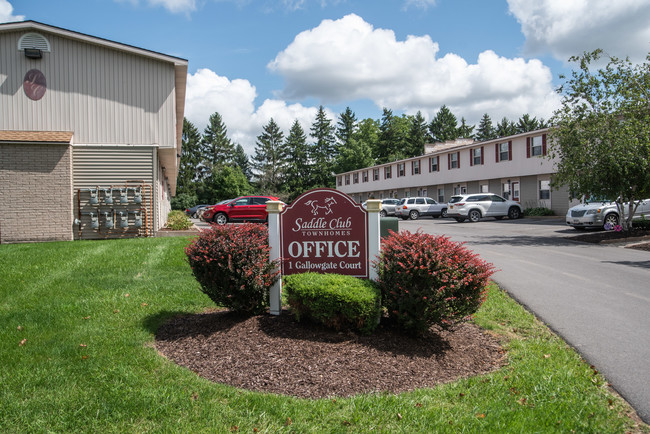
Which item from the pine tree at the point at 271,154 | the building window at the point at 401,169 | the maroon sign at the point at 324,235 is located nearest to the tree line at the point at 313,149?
the pine tree at the point at 271,154

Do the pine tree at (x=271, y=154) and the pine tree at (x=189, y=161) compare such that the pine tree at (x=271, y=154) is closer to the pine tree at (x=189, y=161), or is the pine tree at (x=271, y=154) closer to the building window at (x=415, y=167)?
the pine tree at (x=189, y=161)

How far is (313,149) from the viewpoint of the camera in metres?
83.1

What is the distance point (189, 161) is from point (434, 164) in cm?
4702

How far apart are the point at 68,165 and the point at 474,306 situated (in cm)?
1387

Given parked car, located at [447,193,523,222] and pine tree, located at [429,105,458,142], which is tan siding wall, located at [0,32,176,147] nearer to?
parked car, located at [447,193,523,222]

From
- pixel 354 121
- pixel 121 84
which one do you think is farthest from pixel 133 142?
pixel 354 121

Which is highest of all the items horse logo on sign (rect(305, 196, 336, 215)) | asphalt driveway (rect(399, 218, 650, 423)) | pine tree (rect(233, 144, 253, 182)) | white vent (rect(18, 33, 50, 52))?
pine tree (rect(233, 144, 253, 182))

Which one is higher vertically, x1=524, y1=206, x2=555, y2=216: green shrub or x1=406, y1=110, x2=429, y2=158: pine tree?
x1=406, y1=110, x2=429, y2=158: pine tree

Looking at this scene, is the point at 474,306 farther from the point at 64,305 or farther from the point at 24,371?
the point at 64,305

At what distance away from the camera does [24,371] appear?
4.16 m

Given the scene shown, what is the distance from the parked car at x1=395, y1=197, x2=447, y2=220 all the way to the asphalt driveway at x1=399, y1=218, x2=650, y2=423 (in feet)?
64.3

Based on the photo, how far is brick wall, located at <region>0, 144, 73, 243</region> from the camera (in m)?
14.2

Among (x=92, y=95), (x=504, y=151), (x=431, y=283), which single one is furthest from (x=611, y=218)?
(x=92, y=95)

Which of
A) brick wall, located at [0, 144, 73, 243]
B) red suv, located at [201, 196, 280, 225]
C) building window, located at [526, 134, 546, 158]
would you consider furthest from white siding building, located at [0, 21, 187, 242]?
building window, located at [526, 134, 546, 158]
